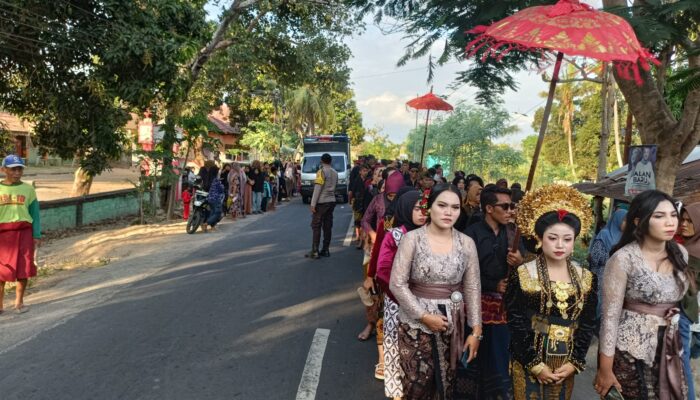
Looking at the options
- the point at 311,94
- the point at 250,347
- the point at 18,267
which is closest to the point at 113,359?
the point at 250,347

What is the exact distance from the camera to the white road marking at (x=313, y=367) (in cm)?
409

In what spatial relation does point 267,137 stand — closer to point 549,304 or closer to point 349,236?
point 349,236

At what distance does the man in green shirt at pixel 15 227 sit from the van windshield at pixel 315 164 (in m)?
16.4

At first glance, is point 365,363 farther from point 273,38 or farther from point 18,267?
point 273,38

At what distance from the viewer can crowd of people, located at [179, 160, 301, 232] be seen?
12867 millimetres

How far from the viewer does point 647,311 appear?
2.85 m

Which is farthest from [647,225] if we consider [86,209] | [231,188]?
[86,209]

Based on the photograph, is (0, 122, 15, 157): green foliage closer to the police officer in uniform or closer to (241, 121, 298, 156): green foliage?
the police officer in uniform

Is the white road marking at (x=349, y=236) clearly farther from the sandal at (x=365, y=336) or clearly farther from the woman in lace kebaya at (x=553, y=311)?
the woman in lace kebaya at (x=553, y=311)

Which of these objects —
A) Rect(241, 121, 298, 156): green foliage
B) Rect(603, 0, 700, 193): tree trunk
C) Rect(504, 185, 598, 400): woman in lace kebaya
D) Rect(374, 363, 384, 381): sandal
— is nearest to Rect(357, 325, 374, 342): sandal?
Rect(374, 363, 384, 381): sandal

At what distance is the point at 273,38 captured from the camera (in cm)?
1650

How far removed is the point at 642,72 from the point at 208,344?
5.29m

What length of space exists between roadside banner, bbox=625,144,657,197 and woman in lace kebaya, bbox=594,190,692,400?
8.94ft

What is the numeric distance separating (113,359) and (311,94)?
105 ft
